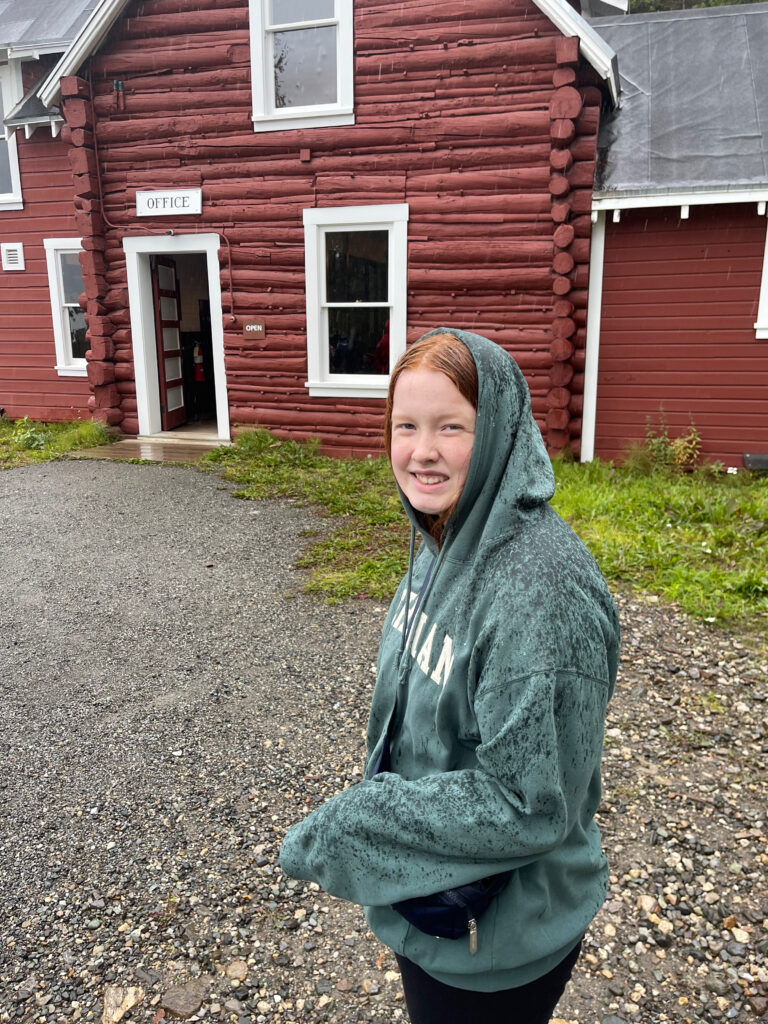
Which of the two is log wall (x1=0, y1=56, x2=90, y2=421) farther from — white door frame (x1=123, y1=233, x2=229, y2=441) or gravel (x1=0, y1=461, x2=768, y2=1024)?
gravel (x1=0, y1=461, x2=768, y2=1024)

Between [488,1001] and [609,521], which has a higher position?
[488,1001]

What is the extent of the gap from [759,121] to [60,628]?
30.6 ft

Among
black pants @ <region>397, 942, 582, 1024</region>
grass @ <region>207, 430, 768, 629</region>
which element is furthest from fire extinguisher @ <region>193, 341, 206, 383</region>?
black pants @ <region>397, 942, 582, 1024</region>

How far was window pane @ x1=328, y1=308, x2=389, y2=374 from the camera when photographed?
386 inches

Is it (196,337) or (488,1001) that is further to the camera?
(196,337)

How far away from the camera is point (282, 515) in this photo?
760cm

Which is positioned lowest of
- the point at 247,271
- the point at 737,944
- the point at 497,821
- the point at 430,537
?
the point at 737,944

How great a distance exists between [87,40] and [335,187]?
148 inches

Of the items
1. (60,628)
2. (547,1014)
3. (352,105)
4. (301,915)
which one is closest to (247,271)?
(352,105)

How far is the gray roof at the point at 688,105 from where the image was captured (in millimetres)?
8516

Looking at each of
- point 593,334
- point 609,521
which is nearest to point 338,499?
point 609,521

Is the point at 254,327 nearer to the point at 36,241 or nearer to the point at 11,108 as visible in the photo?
the point at 36,241

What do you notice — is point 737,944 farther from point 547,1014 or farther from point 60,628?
point 60,628

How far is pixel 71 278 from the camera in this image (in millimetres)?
12117
